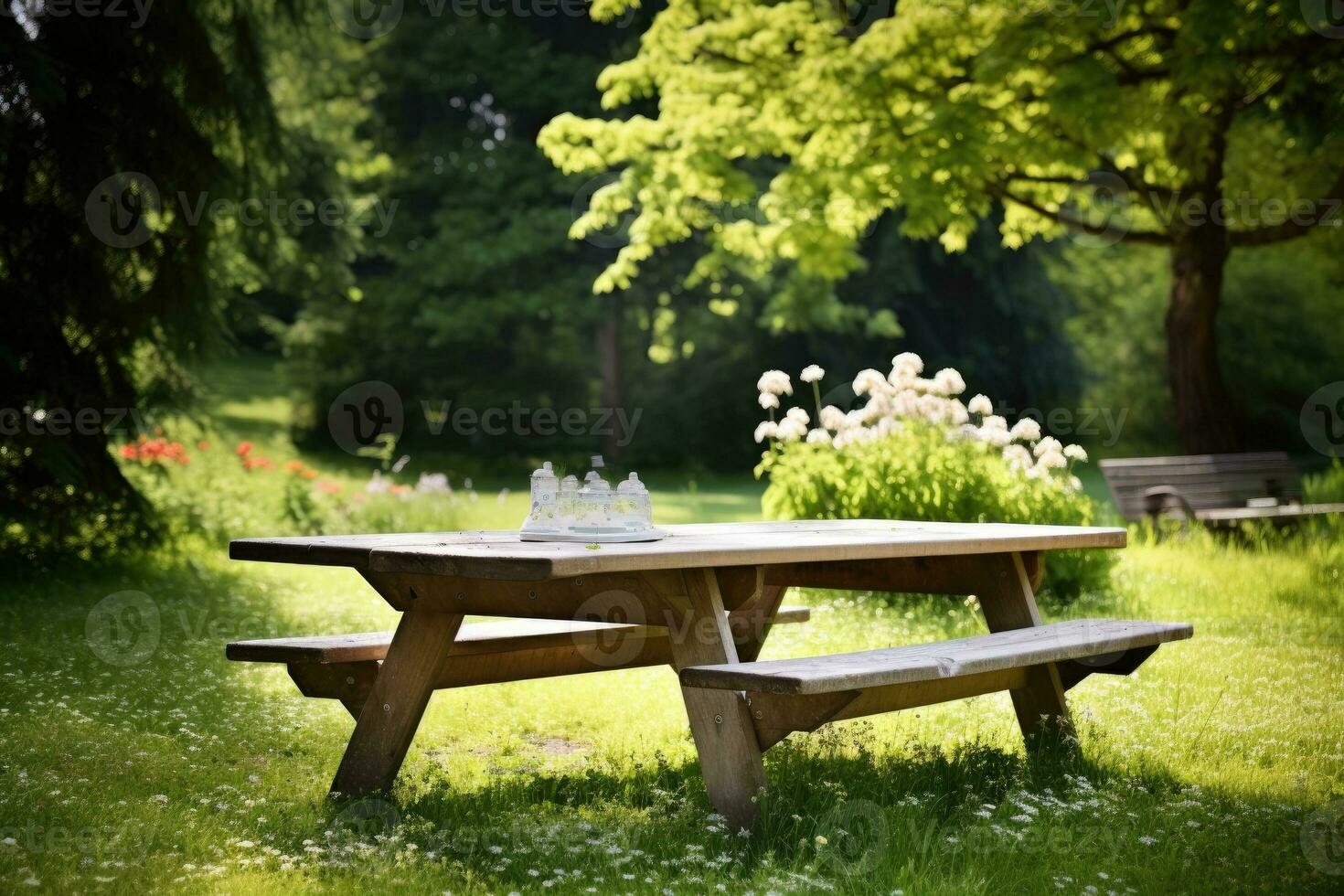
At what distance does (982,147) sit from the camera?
12375mm

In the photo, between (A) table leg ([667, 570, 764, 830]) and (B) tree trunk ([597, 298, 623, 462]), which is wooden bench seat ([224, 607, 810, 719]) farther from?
(B) tree trunk ([597, 298, 623, 462])

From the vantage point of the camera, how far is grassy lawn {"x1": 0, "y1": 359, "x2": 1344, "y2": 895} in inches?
148

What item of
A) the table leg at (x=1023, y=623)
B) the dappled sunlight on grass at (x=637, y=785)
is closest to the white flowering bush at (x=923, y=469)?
the dappled sunlight on grass at (x=637, y=785)

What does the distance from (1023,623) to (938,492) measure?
3.63 m

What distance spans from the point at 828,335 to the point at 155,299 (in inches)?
707

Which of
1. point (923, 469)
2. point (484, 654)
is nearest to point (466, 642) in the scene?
point (484, 654)

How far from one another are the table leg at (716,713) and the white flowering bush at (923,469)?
463cm

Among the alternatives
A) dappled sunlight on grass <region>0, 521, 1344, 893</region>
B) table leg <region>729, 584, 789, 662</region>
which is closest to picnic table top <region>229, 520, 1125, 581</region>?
table leg <region>729, 584, 789, 662</region>

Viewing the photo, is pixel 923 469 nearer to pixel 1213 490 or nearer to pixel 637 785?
pixel 1213 490

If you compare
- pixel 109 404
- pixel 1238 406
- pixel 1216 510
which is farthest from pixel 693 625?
pixel 1238 406

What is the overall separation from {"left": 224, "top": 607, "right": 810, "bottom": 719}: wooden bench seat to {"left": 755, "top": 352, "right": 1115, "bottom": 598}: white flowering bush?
Result: 3659mm

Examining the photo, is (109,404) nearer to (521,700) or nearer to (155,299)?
(155,299)

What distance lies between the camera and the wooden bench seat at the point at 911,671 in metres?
3.67

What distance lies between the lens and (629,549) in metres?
3.86
